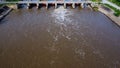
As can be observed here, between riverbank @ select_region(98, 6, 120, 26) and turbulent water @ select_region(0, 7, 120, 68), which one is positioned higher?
riverbank @ select_region(98, 6, 120, 26)

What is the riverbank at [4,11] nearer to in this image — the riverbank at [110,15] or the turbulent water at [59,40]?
the turbulent water at [59,40]


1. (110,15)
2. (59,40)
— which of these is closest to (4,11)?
(59,40)

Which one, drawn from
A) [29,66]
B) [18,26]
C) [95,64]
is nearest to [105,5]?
[18,26]

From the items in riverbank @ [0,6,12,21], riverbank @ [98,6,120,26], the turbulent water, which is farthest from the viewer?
riverbank @ [0,6,12,21]

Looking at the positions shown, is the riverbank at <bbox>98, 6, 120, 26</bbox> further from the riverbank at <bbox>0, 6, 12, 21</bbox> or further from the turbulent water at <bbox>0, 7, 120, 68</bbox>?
the riverbank at <bbox>0, 6, 12, 21</bbox>

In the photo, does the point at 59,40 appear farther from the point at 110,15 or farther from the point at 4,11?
the point at 4,11

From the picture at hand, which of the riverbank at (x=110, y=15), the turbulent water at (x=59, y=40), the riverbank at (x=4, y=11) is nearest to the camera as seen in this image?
the turbulent water at (x=59, y=40)

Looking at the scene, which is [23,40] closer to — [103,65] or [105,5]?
[103,65]

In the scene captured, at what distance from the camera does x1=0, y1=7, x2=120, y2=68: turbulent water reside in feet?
77.3

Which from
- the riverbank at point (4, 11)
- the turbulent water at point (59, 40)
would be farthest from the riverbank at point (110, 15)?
the riverbank at point (4, 11)

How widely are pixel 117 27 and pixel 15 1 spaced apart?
23.9m

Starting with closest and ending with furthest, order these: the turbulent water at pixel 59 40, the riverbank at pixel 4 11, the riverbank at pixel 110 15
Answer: the turbulent water at pixel 59 40 → the riverbank at pixel 110 15 → the riverbank at pixel 4 11

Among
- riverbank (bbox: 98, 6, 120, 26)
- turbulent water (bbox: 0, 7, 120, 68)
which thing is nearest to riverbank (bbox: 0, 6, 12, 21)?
turbulent water (bbox: 0, 7, 120, 68)

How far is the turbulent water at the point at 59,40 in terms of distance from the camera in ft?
77.3
